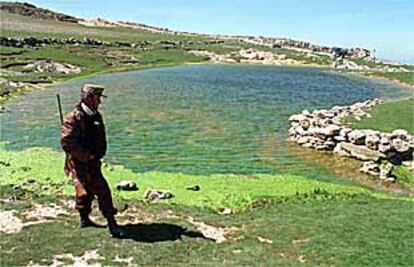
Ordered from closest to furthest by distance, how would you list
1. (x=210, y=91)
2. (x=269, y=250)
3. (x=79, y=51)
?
1. (x=269, y=250)
2. (x=210, y=91)
3. (x=79, y=51)

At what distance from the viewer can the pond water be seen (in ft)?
93.9

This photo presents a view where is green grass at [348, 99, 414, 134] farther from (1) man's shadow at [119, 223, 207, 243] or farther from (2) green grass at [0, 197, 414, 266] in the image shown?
(1) man's shadow at [119, 223, 207, 243]

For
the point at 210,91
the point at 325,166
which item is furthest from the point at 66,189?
the point at 210,91

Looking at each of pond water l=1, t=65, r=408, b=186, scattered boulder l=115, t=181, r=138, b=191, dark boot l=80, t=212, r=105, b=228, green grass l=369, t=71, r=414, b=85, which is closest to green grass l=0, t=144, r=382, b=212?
scattered boulder l=115, t=181, r=138, b=191

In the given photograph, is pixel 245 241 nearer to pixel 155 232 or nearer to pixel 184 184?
pixel 155 232

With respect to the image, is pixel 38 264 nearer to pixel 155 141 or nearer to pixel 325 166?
pixel 325 166

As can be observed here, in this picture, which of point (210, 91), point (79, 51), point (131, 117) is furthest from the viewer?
point (79, 51)

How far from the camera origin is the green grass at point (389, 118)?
129ft

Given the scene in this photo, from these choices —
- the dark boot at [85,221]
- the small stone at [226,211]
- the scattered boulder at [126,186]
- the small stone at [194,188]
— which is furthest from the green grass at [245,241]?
the small stone at [194,188]

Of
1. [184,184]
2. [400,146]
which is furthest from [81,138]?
[400,146]

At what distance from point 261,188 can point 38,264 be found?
11.2 meters

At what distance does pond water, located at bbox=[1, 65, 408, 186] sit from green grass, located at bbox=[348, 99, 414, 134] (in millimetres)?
5300

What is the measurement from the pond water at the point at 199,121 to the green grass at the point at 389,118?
5.30 m

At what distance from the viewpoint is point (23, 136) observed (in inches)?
1355
